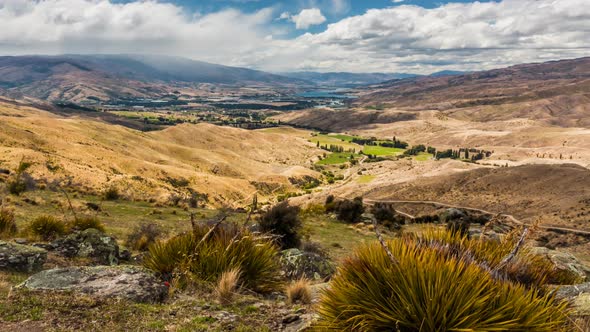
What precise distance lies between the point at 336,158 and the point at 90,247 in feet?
486

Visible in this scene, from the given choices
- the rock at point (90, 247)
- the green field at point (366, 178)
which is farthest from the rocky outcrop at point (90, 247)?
the green field at point (366, 178)

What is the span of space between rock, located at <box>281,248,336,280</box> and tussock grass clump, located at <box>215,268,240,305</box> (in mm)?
3672

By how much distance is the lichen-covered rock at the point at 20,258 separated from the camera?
23.7ft

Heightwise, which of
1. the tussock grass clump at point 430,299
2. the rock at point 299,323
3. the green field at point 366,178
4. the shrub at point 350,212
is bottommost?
the green field at point 366,178

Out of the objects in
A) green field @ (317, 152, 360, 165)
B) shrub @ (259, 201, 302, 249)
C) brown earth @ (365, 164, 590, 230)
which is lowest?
green field @ (317, 152, 360, 165)

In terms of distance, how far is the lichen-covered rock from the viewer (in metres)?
7.23

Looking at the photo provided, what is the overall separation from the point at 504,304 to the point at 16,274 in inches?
310

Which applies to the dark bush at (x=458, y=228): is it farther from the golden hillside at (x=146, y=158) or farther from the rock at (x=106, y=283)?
the golden hillside at (x=146, y=158)

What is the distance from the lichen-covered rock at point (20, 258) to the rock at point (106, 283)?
5.96 feet

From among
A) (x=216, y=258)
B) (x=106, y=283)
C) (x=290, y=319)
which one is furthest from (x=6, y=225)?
(x=290, y=319)

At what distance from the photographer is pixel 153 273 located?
6492 mm

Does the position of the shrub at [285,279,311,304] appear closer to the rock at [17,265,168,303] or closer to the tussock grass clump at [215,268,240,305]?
the tussock grass clump at [215,268,240,305]

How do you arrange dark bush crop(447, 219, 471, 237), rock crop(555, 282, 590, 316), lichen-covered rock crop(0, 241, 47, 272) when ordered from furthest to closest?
lichen-covered rock crop(0, 241, 47, 272)
dark bush crop(447, 219, 471, 237)
rock crop(555, 282, 590, 316)

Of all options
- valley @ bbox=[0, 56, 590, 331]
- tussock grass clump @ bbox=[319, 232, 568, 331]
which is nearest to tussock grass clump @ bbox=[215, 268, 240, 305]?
valley @ bbox=[0, 56, 590, 331]
